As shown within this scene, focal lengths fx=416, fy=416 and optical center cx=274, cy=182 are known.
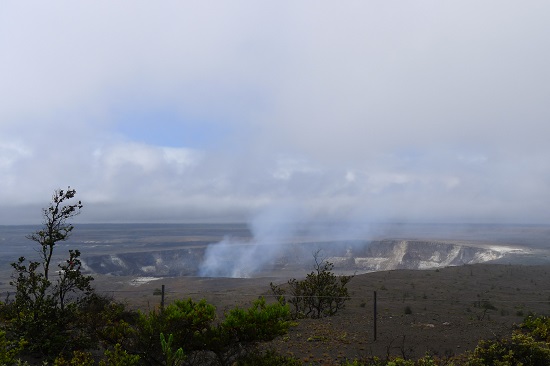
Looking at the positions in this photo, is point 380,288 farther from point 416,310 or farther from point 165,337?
point 165,337

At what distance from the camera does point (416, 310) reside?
17172 millimetres

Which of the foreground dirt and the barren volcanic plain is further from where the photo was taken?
the barren volcanic plain

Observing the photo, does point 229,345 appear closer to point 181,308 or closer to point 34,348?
point 181,308

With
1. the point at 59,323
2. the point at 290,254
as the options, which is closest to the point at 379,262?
the point at 290,254

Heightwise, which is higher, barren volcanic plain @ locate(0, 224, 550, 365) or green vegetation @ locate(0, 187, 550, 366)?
green vegetation @ locate(0, 187, 550, 366)

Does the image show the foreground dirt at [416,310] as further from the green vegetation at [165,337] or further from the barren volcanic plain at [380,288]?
the green vegetation at [165,337]

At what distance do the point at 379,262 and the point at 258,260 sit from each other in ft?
63.8

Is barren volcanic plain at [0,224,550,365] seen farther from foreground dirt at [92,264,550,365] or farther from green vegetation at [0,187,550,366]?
green vegetation at [0,187,550,366]

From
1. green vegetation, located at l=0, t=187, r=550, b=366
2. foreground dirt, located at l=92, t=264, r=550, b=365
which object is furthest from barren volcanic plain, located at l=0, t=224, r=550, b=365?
green vegetation, located at l=0, t=187, r=550, b=366

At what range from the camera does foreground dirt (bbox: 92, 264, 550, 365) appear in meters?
10.6

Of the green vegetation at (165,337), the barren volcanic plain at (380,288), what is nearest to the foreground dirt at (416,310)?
the barren volcanic plain at (380,288)

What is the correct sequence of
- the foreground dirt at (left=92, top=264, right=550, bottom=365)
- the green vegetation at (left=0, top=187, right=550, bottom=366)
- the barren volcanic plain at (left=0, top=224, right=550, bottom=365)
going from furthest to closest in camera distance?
the barren volcanic plain at (left=0, top=224, right=550, bottom=365), the foreground dirt at (left=92, top=264, right=550, bottom=365), the green vegetation at (left=0, top=187, right=550, bottom=366)

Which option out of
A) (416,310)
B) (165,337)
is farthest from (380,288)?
(165,337)

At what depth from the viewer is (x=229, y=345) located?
616 cm
